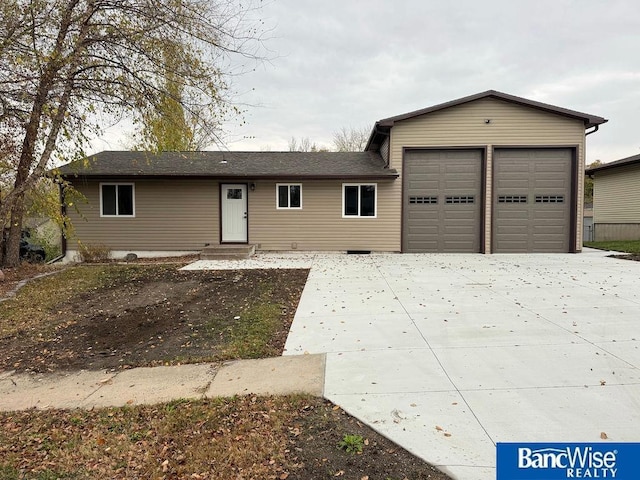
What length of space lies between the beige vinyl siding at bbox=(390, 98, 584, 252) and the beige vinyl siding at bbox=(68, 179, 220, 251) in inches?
269

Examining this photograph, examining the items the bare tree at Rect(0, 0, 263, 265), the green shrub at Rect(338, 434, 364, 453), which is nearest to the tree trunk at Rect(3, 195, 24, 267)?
the bare tree at Rect(0, 0, 263, 265)

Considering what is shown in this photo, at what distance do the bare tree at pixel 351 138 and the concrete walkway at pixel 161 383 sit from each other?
100ft

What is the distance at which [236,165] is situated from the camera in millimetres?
14023

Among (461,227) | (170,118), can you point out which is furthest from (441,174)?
(170,118)

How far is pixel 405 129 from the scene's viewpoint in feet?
42.1

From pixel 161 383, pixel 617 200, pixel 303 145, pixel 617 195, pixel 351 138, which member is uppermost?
pixel 351 138

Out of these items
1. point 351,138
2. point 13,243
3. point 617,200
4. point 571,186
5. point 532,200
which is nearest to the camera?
point 13,243

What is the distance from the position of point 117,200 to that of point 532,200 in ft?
45.6

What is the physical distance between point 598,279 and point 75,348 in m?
9.29

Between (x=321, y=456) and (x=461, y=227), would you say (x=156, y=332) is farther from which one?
(x=461, y=227)

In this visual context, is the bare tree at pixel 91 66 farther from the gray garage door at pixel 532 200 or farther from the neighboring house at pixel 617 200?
→ the neighboring house at pixel 617 200

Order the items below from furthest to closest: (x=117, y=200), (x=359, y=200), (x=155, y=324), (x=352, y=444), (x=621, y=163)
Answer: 1. (x=621, y=163)
2. (x=117, y=200)
3. (x=359, y=200)
4. (x=155, y=324)
5. (x=352, y=444)

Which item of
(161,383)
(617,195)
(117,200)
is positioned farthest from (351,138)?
(161,383)

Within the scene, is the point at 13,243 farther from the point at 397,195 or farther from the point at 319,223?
the point at 397,195
